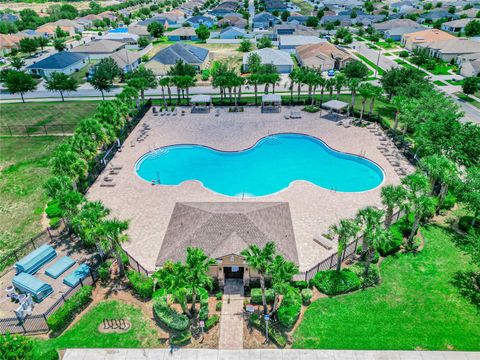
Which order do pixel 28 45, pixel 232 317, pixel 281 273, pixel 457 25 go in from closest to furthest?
pixel 281 273 → pixel 232 317 → pixel 28 45 → pixel 457 25

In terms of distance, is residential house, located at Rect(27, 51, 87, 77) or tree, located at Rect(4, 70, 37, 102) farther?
residential house, located at Rect(27, 51, 87, 77)

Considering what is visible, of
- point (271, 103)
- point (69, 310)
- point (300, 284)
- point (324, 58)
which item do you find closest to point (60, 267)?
point (69, 310)

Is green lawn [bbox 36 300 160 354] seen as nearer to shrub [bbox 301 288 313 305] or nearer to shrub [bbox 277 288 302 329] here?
shrub [bbox 277 288 302 329]

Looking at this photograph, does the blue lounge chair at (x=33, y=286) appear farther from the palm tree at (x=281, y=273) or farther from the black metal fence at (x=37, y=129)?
the black metal fence at (x=37, y=129)

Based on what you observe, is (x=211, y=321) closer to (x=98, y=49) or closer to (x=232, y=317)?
(x=232, y=317)

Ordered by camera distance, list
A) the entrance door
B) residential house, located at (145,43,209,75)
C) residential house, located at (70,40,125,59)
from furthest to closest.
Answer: residential house, located at (70,40,125,59) < residential house, located at (145,43,209,75) < the entrance door

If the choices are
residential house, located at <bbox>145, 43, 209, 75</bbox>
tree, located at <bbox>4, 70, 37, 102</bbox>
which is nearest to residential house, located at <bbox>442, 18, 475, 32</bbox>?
residential house, located at <bbox>145, 43, 209, 75</bbox>
